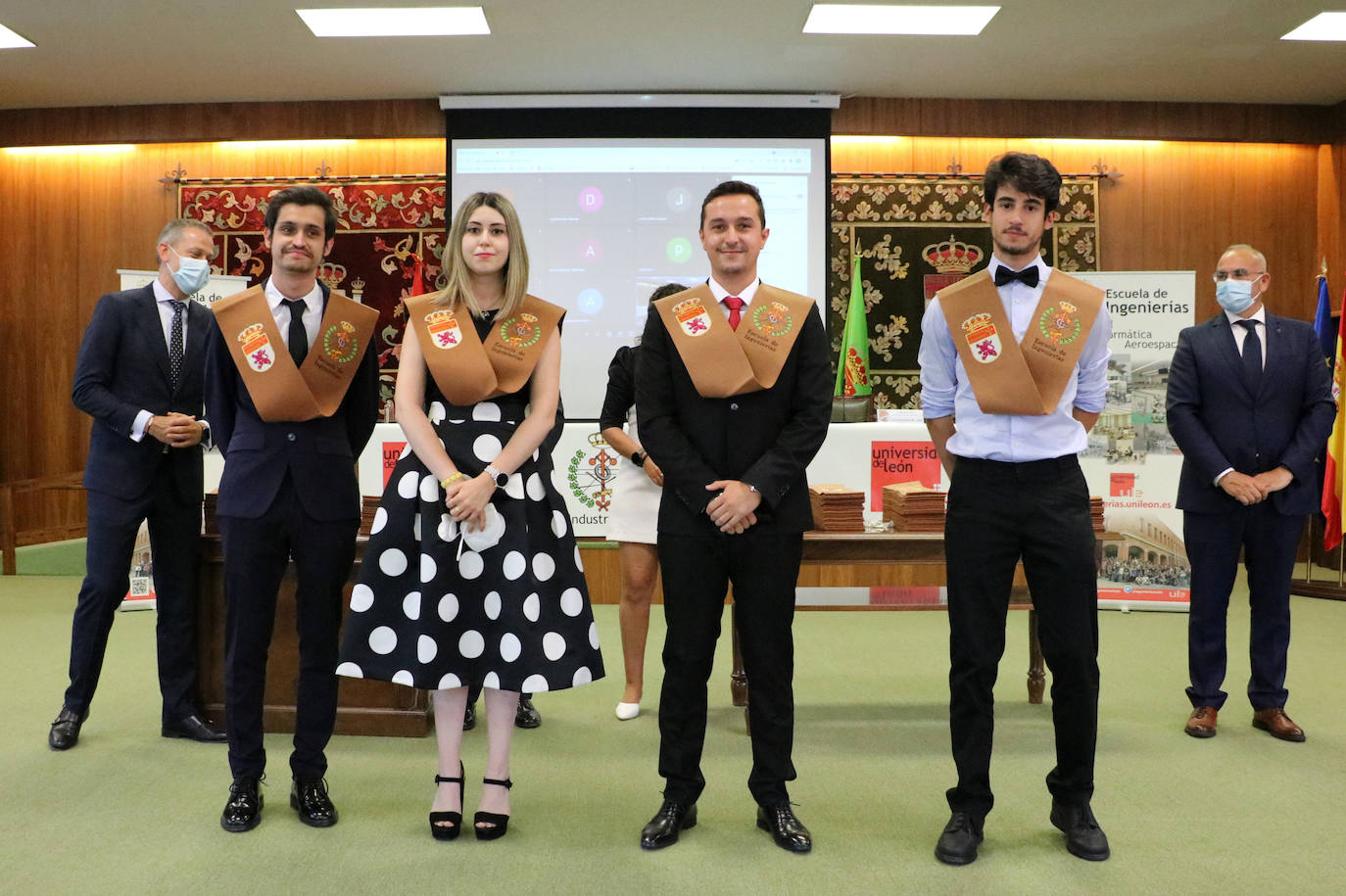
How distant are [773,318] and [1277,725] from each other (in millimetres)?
2286

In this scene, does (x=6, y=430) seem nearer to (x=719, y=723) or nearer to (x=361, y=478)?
(x=361, y=478)

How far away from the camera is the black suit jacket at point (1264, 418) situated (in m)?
3.32

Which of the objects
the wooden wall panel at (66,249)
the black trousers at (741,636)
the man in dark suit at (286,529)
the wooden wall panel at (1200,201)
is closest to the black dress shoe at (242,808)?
the man in dark suit at (286,529)

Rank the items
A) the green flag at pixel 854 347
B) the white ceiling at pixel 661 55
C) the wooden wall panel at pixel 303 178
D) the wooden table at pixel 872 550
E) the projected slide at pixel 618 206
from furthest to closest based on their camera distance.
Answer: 1. the wooden wall panel at pixel 303 178
2. the projected slide at pixel 618 206
3. the green flag at pixel 854 347
4. the white ceiling at pixel 661 55
5. the wooden table at pixel 872 550

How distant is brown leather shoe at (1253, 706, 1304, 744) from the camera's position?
10.7 ft

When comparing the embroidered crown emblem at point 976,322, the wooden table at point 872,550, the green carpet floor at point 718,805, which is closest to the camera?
the green carpet floor at point 718,805

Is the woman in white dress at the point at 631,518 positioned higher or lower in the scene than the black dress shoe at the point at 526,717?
higher

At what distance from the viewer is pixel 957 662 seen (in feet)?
7.84

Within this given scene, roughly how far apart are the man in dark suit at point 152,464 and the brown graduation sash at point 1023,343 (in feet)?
7.61

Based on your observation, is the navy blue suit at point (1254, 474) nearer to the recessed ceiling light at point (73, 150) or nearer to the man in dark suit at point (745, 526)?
the man in dark suit at point (745, 526)

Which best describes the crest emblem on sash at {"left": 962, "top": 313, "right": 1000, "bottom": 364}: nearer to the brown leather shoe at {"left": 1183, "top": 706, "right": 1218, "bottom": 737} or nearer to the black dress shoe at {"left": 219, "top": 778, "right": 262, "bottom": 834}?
A: the brown leather shoe at {"left": 1183, "top": 706, "right": 1218, "bottom": 737}

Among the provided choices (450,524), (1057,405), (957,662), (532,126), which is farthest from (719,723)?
(532,126)

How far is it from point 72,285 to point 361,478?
3542 millimetres

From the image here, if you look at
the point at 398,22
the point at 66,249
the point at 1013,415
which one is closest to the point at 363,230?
the point at 398,22
